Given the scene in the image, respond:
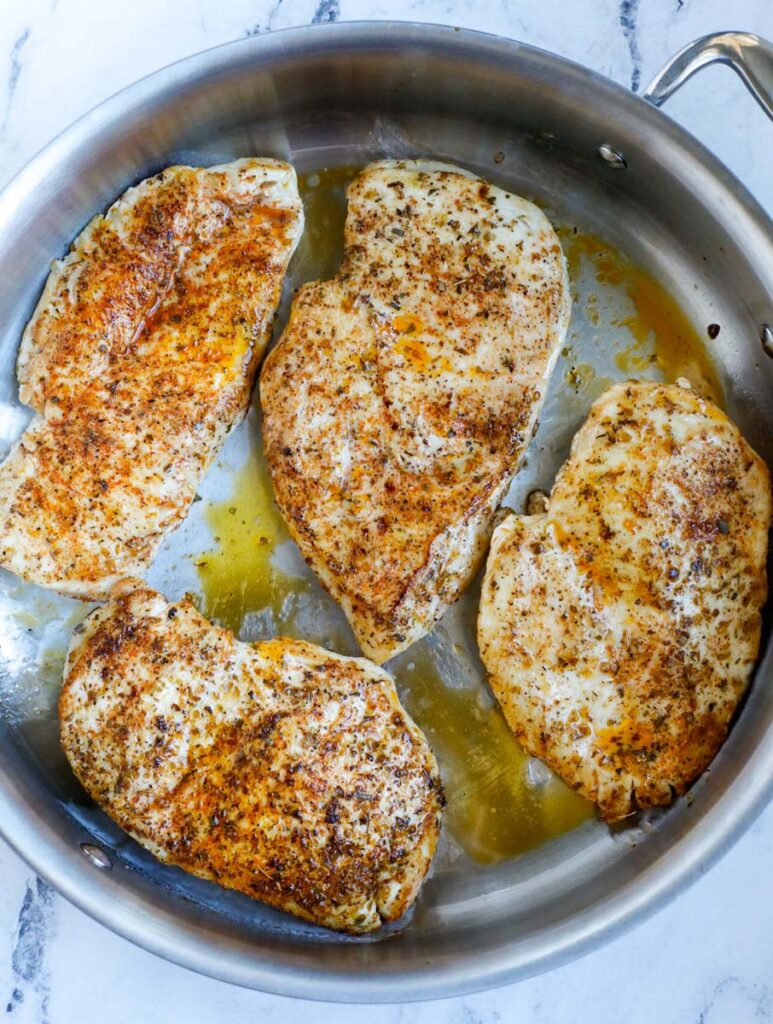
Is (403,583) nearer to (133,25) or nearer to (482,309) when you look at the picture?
(482,309)

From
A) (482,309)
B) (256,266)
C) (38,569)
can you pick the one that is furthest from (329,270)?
(38,569)

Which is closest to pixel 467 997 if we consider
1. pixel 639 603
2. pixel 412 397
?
pixel 639 603

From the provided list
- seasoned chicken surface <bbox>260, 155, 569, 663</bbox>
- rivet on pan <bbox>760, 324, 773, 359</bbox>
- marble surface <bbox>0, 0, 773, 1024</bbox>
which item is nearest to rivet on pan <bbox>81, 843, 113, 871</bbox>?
marble surface <bbox>0, 0, 773, 1024</bbox>

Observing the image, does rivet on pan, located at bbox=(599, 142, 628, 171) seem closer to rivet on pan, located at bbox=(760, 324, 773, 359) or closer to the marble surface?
the marble surface

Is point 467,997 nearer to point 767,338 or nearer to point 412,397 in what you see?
point 412,397

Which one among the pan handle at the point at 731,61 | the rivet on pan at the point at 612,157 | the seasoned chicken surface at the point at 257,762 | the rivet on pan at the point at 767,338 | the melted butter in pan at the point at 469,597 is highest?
the pan handle at the point at 731,61

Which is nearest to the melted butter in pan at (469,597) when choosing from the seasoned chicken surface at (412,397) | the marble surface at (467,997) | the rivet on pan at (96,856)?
the seasoned chicken surface at (412,397)

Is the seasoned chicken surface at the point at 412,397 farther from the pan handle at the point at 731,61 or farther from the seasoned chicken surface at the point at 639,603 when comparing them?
the pan handle at the point at 731,61
